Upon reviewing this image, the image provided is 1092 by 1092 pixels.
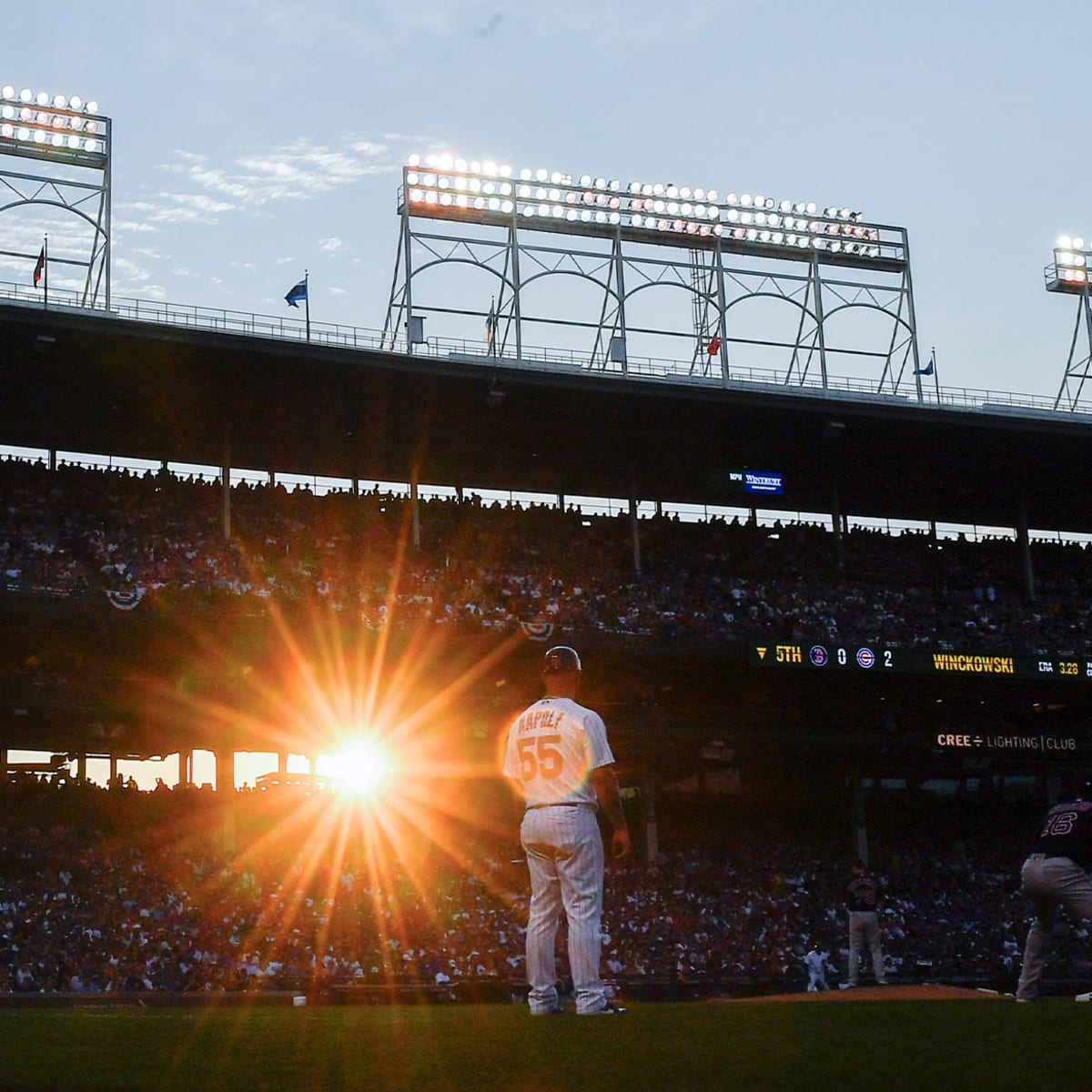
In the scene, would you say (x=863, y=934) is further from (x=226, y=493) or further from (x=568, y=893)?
(x=226, y=493)

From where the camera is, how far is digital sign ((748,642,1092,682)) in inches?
1430

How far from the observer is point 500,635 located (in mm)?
35406

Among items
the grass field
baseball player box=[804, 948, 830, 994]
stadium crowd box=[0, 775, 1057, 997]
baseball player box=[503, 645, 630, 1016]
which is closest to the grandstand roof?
stadium crowd box=[0, 775, 1057, 997]

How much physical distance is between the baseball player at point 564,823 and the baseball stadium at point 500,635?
15886 mm

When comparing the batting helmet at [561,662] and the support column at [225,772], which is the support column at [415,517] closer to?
the support column at [225,772]

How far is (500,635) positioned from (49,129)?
17.3m

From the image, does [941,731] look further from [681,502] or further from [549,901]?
[549,901]

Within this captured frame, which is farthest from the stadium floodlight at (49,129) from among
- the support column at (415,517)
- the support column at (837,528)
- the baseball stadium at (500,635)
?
the support column at (837,528)

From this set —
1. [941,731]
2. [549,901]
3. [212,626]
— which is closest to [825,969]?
[941,731]

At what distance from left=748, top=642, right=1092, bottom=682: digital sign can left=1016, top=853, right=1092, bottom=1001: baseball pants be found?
24.1 metres

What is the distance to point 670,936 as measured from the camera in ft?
106

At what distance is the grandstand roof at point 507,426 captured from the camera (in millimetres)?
35938

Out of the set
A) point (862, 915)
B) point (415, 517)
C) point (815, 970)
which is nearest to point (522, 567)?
point (415, 517)

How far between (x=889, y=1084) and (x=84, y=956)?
2409 centimetres
